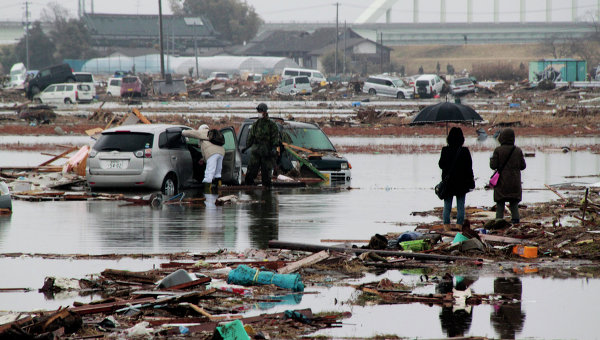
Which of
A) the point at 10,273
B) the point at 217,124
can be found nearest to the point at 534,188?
the point at 10,273

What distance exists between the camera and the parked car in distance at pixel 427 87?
72.0 meters

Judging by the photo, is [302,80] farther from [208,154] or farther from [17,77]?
[208,154]

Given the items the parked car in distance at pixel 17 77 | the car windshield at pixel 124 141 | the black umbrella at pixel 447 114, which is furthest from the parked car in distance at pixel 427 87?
the black umbrella at pixel 447 114

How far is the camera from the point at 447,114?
16.3 meters

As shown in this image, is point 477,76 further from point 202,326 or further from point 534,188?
point 202,326

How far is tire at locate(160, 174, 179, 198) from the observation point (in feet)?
60.5

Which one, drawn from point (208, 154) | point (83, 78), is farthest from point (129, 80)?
point (208, 154)

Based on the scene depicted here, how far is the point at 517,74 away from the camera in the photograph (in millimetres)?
95062

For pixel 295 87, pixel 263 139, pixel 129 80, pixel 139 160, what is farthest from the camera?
pixel 295 87

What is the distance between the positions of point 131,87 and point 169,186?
54.8 metres

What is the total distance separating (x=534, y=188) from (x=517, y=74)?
256ft

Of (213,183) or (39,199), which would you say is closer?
(39,199)

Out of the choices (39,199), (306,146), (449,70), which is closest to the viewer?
(39,199)

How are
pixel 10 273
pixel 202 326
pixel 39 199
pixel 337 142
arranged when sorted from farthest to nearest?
pixel 337 142
pixel 39 199
pixel 10 273
pixel 202 326
